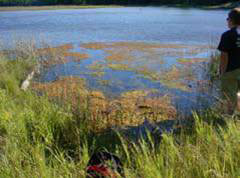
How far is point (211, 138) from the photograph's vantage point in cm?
225

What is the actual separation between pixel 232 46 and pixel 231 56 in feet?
0.59

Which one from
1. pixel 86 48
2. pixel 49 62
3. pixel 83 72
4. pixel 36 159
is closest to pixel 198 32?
pixel 86 48

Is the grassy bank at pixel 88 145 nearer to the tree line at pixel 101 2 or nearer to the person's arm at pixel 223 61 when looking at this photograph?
the person's arm at pixel 223 61

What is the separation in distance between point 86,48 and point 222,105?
9.13 meters

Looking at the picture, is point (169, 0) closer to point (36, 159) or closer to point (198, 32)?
A: point (198, 32)

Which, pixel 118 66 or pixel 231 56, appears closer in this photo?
pixel 231 56

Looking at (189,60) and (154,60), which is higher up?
(189,60)

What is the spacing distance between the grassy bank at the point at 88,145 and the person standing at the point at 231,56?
1.34 feet

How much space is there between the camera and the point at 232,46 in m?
3.38

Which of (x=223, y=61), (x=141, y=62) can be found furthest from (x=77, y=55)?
(x=223, y=61)

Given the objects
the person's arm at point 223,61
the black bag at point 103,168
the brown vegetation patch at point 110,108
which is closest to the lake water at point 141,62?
the brown vegetation patch at point 110,108

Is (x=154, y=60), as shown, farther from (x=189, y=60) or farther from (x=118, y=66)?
(x=118, y=66)

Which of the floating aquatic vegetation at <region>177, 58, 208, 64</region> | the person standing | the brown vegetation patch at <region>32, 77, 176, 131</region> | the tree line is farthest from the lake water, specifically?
the tree line

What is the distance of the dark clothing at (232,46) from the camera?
333 centimetres
